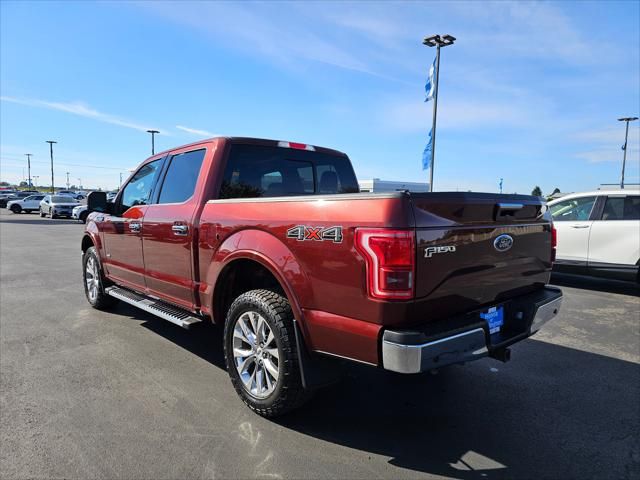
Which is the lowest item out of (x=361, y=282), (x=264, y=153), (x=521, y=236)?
(x=361, y=282)

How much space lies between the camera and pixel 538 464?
2.64m

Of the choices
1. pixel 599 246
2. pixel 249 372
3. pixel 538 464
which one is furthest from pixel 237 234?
pixel 599 246

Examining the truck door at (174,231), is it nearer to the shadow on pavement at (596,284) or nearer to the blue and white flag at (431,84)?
the shadow on pavement at (596,284)

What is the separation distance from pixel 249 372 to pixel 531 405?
2196 millimetres

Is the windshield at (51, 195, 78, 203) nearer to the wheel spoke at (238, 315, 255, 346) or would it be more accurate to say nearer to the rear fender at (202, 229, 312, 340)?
the rear fender at (202, 229, 312, 340)

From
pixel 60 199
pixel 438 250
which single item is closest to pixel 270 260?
pixel 438 250

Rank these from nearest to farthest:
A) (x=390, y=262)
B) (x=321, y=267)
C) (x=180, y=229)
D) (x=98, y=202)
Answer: (x=390, y=262) < (x=321, y=267) < (x=180, y=229) < (x=98, y=202)

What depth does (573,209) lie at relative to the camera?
8.11 meters

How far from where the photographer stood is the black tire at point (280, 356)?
2912 mm

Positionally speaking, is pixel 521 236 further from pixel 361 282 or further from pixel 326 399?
pixel 326 399

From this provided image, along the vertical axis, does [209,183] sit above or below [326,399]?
above

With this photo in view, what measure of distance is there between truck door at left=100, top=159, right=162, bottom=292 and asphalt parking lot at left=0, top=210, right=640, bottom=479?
28.8 inches

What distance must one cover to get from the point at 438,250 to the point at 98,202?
4.62 metres

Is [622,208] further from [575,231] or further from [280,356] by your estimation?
[280,356]
